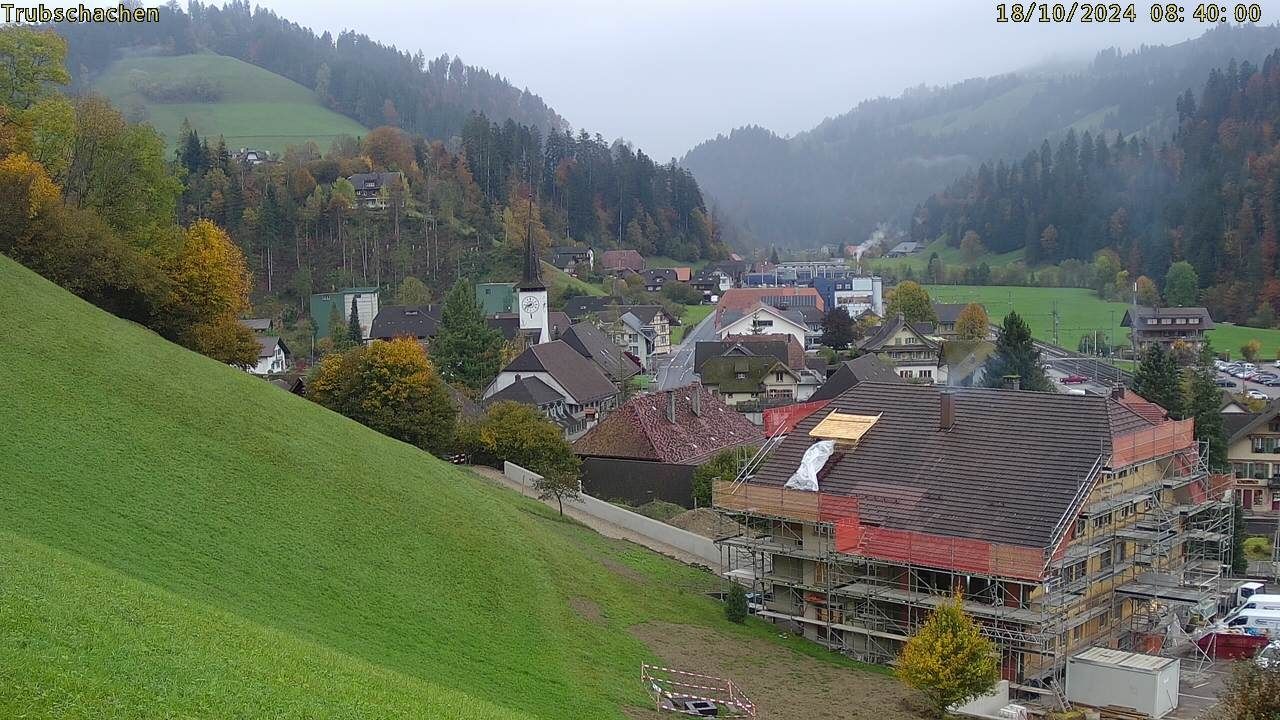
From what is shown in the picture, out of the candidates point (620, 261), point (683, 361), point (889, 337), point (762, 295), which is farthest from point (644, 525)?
point (620, 261)

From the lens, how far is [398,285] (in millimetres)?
112250

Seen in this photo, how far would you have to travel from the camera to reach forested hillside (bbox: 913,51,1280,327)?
116 meters

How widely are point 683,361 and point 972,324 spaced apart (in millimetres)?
24559

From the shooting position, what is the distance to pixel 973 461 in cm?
2873

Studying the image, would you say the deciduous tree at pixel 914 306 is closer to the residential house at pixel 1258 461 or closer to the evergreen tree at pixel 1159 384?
the evergreen tree at pixel 1159 384

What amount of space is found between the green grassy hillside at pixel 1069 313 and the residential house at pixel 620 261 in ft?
114

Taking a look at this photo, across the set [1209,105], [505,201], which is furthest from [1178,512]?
[1209,105]

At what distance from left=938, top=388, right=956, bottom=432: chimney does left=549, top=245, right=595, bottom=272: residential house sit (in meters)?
104

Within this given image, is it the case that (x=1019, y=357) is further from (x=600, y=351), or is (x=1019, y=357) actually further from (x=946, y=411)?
(x=946, y=411)

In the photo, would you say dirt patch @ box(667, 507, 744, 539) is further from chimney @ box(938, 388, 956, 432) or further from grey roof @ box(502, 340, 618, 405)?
grey roof @ box(502, 340, 618, 405)

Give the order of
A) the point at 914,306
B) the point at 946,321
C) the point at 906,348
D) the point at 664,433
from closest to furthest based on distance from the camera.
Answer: the point at 664,433, the point at 906,348, the point at 946,321, the point at 914,306

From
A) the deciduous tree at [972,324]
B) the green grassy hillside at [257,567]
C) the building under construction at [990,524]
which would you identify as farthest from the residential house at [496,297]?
the building under construction at [990,524]

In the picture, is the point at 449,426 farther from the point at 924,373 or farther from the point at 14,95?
the point at 924,373

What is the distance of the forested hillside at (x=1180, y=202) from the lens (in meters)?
116
